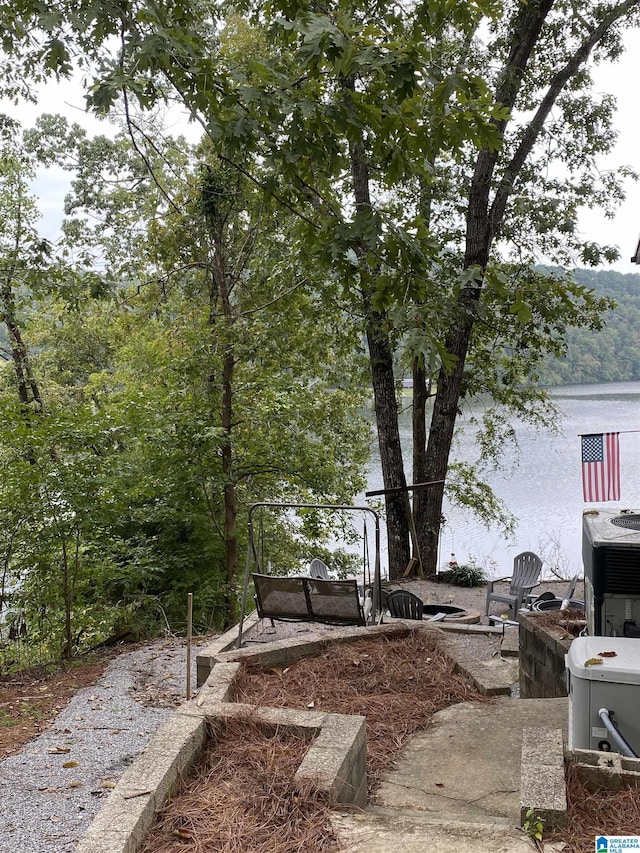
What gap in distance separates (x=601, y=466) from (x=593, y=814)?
1169 centimetres

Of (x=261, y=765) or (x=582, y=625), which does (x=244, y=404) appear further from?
(x=261, y=765)

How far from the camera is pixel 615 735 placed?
11.6 feet

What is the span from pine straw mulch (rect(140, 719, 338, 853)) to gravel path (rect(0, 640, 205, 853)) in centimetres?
137

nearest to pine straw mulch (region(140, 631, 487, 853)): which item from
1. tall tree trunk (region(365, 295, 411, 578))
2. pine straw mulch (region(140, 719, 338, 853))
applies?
pine straw mulch (region(140, 719, 338, 853))

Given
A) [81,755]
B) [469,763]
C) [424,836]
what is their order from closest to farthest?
[424,836], [469,763], [81,755]

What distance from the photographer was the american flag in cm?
1365

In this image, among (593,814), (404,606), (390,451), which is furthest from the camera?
(390,451)

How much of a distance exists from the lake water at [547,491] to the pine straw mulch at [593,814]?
14792 millimetres

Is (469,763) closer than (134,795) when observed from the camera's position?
No

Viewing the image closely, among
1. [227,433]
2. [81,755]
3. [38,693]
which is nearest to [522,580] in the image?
[227,433]

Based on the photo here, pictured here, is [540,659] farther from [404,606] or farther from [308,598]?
[404,606]

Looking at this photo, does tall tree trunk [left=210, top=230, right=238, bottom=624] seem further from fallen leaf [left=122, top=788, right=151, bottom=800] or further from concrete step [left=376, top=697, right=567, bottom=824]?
fallen leaf [left=122, top=788, right=151, bottom=800]

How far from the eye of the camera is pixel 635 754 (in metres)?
3.61

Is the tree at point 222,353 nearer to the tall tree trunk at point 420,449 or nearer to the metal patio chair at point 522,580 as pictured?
the tall tree trunk at point 420,449
